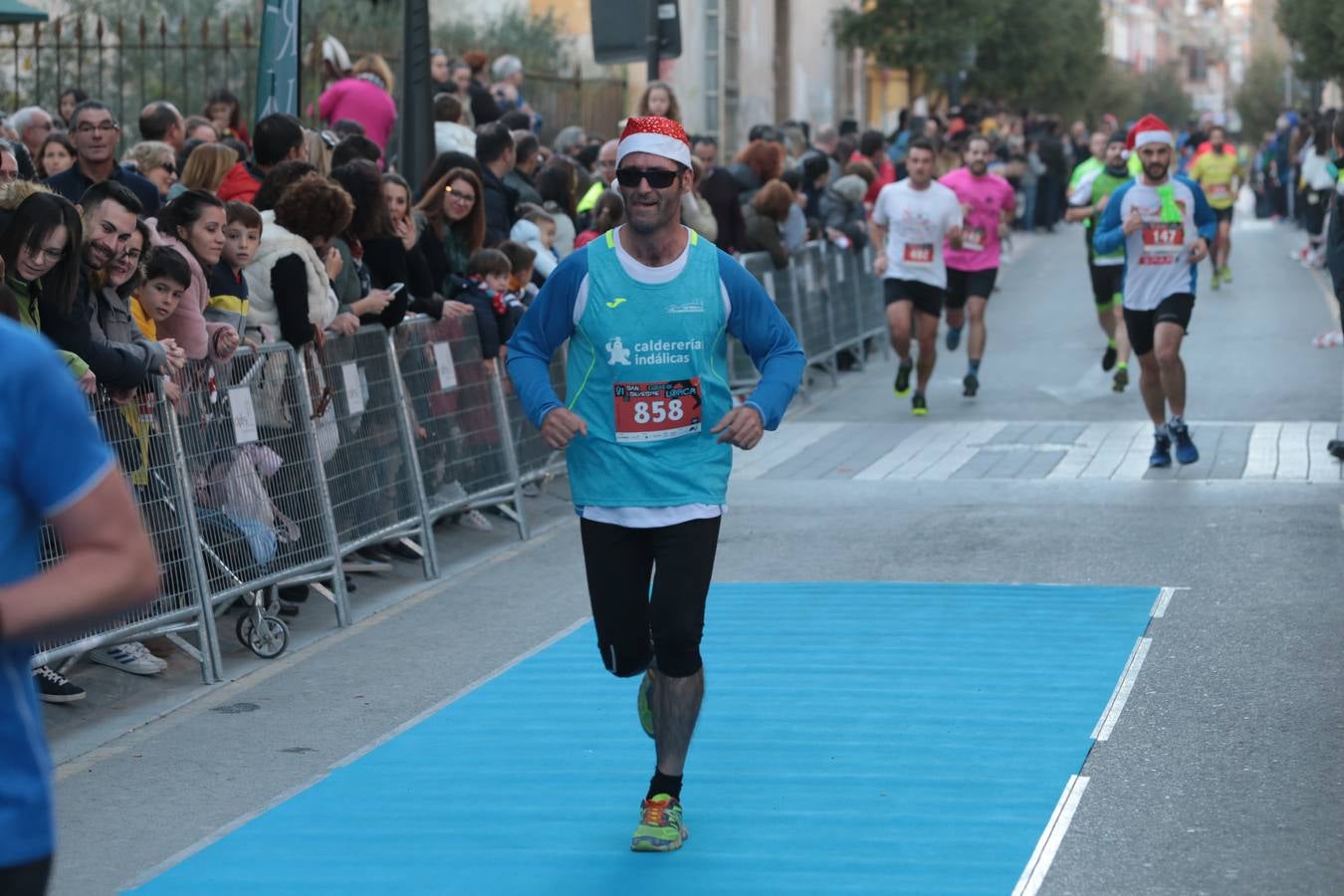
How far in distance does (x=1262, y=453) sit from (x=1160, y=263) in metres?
1.61

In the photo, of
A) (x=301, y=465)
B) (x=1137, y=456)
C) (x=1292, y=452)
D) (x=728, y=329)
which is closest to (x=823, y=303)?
(x=1137, y=456)

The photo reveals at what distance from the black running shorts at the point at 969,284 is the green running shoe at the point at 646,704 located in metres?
11.5

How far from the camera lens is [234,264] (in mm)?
8625

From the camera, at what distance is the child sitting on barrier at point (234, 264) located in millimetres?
8500

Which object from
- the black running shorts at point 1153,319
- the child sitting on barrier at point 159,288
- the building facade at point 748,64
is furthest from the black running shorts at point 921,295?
the building facade at point 748,64

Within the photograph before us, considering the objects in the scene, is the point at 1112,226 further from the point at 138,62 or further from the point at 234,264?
the point at 138,62

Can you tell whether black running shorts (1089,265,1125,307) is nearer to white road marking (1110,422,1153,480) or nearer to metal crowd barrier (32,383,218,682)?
white road marking (1110,422,1153,480)

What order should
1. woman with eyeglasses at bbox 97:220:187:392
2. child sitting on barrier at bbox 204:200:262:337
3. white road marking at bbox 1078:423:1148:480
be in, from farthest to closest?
white road marking at bbox 1078:423:1148:480 < child sitting on barrier at bbox 204:200:262:337 < woman with eyeglasses at bbox 97:220:187:392

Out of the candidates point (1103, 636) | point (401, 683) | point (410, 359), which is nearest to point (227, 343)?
point (401, 683)

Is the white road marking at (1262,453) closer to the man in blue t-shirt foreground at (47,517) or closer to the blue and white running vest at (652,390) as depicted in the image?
the blue and white running vest at (652,390)

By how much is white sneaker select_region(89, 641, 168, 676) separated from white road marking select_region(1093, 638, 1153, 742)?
3.37m

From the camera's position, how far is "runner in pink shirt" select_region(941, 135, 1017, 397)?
17000 mm

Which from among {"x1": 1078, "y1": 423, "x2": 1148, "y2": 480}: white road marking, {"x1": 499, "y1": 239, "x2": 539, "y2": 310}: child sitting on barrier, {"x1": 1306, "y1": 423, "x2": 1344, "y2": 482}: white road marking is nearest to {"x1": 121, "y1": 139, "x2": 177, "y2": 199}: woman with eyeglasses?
{"x1": 499, "y1": 239, "x2": 539, "y2": 310}: child sitting on barrier

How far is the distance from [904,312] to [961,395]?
1.36m
